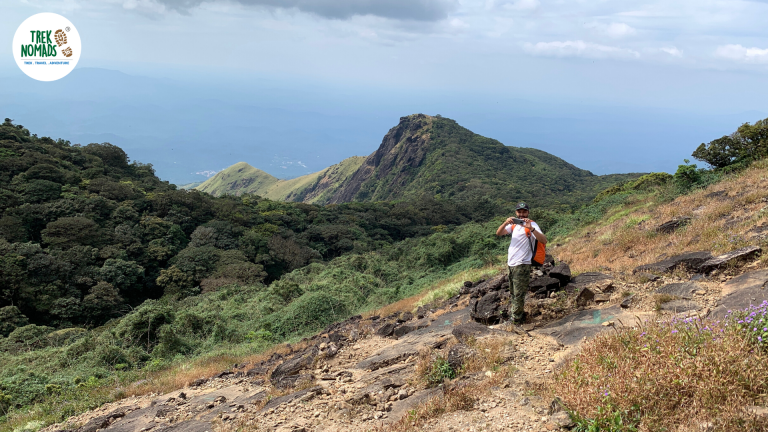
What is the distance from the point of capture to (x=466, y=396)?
4543 millimetres

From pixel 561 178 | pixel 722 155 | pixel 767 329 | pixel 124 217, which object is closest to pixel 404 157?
pixel 561 178

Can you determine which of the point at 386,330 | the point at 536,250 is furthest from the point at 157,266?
the point at 536,250

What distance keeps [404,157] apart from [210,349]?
86.9 m

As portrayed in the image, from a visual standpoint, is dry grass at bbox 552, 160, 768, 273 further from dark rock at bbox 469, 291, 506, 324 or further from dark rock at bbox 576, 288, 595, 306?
dark rock at bbox 469, 291, 506, 324

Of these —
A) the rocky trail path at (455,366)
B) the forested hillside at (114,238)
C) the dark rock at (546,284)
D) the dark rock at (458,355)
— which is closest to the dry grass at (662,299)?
the rocky trail path at (455,366)

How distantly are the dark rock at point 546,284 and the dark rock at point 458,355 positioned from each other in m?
2.70

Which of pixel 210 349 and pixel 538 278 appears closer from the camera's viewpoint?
pixel 538 278

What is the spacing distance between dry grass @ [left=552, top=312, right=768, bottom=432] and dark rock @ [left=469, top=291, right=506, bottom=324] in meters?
2.88

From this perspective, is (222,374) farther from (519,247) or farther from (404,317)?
(519,247)

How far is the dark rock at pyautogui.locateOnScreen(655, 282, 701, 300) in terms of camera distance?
19.2ft

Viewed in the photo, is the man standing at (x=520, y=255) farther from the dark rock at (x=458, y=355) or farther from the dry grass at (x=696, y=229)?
the dry grass at (x=696, y=229)

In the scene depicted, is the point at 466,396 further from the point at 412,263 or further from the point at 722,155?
the point at 412,263

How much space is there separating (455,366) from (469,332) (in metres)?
0.94

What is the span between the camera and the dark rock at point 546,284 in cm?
748
